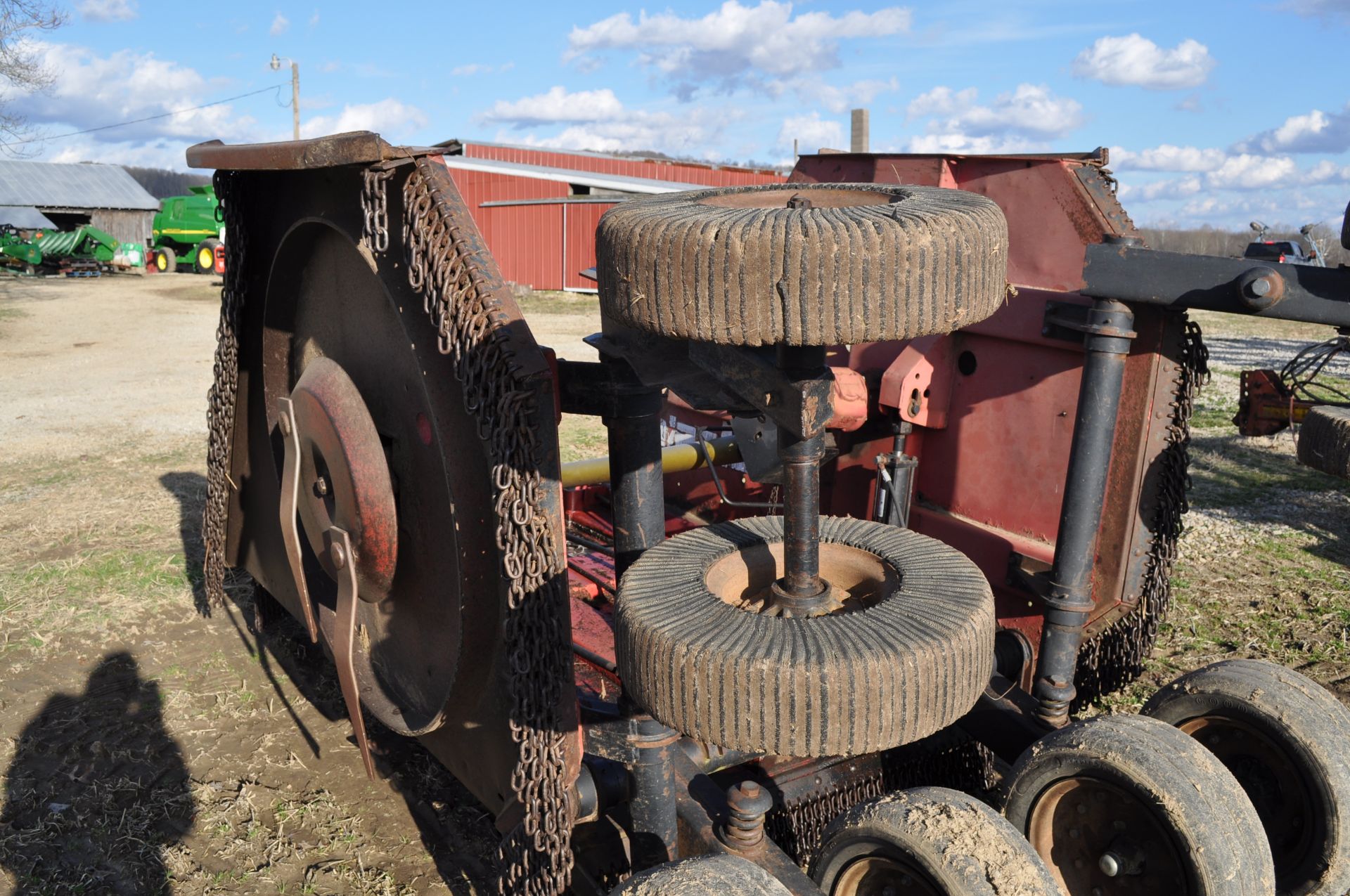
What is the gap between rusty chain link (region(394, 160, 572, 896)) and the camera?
206cm

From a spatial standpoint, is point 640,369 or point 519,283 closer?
point 640,369

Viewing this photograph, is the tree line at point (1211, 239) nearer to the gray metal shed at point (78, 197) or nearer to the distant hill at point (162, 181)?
the gray metal shed at point (78, 197)

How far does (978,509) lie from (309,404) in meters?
2.25

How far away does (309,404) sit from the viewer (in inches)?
105

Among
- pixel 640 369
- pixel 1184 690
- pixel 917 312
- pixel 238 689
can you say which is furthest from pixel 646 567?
pixel 238 689

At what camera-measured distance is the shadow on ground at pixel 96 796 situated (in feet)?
9.27

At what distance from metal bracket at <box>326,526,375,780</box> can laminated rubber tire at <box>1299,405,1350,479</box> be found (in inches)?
127

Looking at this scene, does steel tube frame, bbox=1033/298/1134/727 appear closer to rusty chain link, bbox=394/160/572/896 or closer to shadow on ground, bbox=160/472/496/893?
rusty chain link, bbox=394/160/572/896

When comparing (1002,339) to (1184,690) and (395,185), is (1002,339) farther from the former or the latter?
(395,185)

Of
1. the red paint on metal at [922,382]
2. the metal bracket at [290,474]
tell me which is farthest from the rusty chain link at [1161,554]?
the metal bracket at [290,474]

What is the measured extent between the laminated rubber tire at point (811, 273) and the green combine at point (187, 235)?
25.7 m

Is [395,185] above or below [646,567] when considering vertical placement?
above

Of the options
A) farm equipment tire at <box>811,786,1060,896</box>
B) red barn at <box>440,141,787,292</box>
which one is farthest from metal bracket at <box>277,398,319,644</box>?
red barn at <box>440,141,787,292</box>

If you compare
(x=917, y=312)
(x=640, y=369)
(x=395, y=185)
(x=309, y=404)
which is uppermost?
(x=395, y=185)
